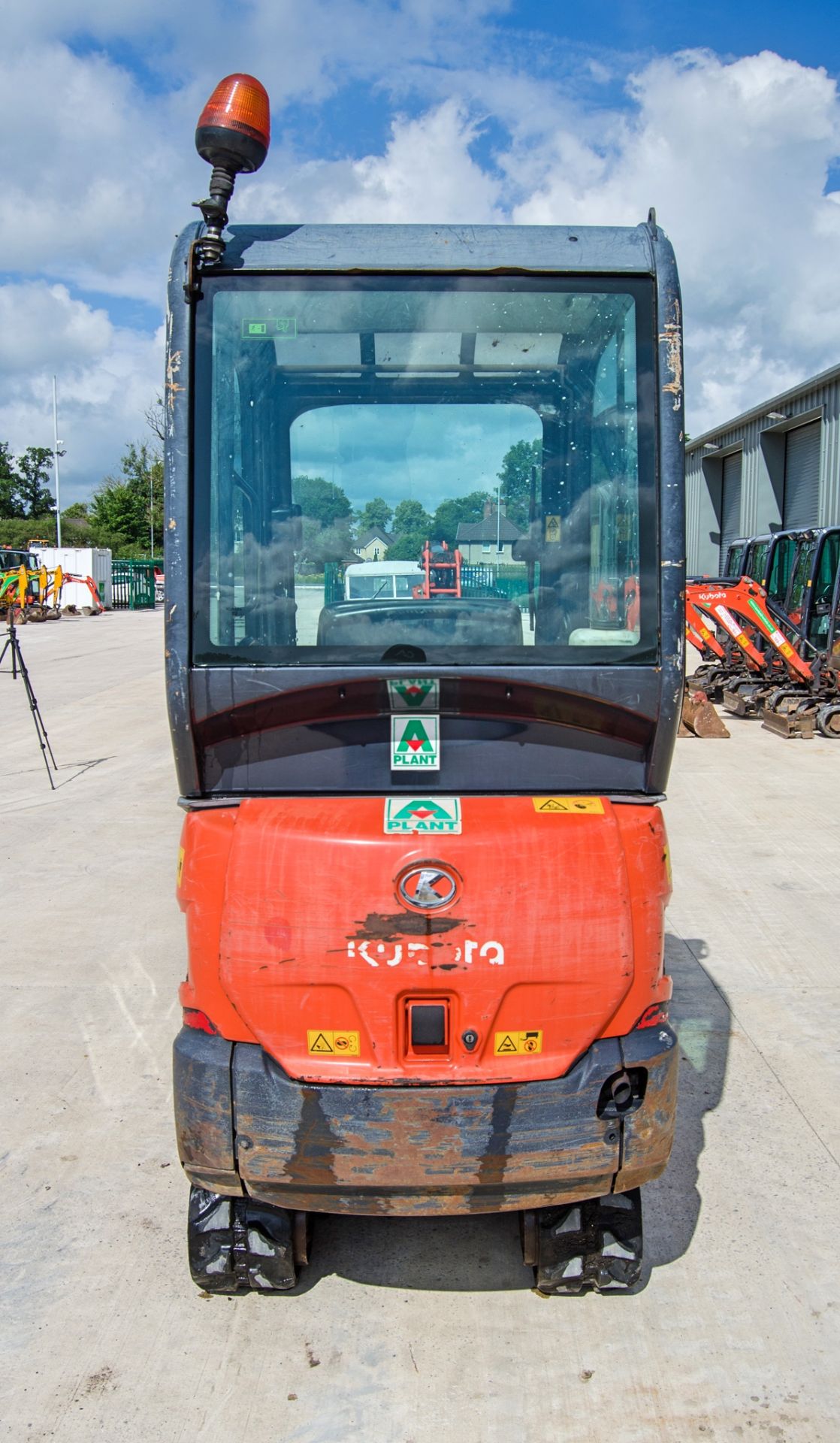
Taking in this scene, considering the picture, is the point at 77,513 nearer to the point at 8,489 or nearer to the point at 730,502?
the point at 8,489

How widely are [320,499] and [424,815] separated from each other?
0.95 meters

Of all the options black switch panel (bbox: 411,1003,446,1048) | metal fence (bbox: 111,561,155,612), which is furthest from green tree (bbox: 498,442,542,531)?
metal fence (bbox: 111,561,155,612)

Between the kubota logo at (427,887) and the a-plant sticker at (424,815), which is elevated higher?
the a-plant sticker at (424,815)

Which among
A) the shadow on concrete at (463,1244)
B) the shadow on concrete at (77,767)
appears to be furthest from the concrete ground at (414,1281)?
the shadow on concrete at (77,767)

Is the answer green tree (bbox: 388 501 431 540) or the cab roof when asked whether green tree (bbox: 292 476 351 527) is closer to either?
green tree (bbox: 388 501 431 540)

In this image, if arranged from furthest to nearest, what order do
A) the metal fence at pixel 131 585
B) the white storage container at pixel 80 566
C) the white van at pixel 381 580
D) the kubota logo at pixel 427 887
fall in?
1. the metal fence at pixel 131 585
2. the white storage container at pixel 80 566
3. the white van at pixel 381 580
4. the kubota logo at pixel 427 887

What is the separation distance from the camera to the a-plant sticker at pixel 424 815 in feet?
9.18

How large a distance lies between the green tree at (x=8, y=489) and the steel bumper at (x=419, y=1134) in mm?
79526

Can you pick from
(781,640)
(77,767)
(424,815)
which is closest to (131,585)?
(781,640)

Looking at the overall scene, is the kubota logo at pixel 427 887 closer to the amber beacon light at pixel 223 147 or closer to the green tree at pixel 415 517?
the green tree at pixel 415 517

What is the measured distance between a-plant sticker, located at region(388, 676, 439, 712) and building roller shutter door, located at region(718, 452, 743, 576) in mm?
30695

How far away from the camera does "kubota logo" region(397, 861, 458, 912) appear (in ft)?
8.88

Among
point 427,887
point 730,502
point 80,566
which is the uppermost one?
point 730,502

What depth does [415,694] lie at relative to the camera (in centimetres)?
295
